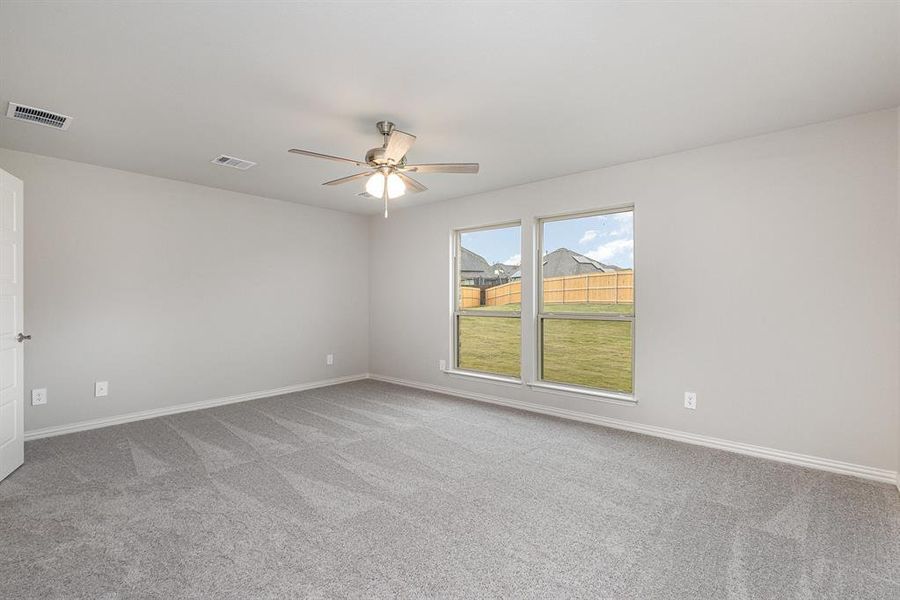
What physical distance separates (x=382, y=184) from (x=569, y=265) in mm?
2202

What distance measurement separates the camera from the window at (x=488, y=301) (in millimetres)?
4875

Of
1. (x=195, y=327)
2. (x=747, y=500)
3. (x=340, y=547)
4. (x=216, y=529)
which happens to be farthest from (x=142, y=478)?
(x=747, y=500)

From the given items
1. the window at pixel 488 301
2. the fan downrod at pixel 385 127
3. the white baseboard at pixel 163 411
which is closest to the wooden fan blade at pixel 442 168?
the fan downrod at pixel 385 127

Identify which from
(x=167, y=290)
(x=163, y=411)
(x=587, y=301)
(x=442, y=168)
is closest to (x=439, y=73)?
(x=442, y=168)

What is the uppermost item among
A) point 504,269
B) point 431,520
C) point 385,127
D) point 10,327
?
point 385,127

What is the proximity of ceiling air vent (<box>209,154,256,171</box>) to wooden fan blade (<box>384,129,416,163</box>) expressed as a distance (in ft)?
5.63

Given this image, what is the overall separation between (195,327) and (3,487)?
213cm

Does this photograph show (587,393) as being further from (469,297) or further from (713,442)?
(469,297)

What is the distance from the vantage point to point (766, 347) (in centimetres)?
320

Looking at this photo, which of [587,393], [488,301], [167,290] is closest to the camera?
[587,393]

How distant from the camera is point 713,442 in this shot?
11.2 ft

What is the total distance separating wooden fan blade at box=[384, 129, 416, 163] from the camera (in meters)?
2.61

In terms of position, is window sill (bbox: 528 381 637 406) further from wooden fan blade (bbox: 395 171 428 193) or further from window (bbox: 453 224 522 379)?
wooden fan blade (bbox: 395 171 428 193)

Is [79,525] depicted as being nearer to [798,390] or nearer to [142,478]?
[142,478]
